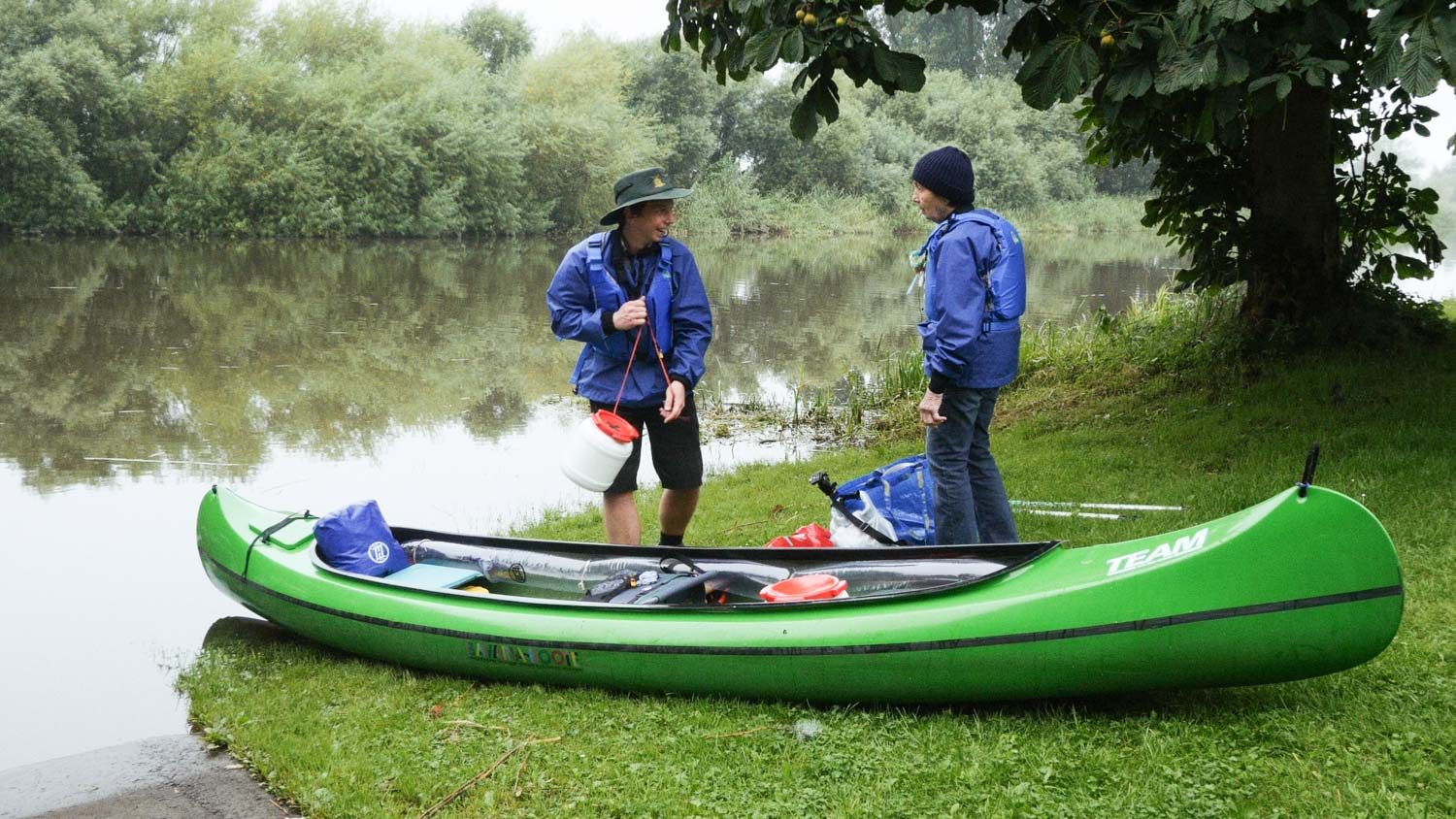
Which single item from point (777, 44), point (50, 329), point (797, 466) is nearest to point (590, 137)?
point (50, 329)

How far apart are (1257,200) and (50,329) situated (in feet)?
41.0

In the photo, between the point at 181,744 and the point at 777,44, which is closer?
the point at 181,744

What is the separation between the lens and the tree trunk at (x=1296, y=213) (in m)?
7.17

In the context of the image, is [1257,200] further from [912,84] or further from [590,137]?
[590,137]

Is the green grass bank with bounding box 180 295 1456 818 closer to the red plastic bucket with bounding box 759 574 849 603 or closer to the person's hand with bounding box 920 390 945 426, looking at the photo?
the red plastic bucket with bounding box 759 574 849 603

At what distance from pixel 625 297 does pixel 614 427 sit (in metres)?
0.52

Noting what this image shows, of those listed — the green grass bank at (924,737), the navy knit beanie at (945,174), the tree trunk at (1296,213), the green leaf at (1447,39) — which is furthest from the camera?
the tree trunk at (1296,213)

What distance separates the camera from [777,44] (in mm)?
Result: 4523

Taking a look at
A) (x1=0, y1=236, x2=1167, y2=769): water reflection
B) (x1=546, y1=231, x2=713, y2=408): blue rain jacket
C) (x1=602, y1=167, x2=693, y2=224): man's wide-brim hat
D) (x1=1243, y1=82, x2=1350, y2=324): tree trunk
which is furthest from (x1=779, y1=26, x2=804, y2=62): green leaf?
(x1=1243, y1=82, x2=1350, y2=324): tree trunk

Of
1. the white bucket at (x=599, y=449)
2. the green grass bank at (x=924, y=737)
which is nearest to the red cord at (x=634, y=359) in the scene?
the white bucket at (x=599, y=449)

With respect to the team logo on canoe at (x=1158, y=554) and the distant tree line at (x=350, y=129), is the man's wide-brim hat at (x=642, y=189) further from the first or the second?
the distant tree line at (x=350, y=129)

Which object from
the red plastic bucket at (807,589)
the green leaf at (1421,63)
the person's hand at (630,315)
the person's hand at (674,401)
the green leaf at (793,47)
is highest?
the green leaf at (793,47)

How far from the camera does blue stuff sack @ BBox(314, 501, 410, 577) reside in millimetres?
4633

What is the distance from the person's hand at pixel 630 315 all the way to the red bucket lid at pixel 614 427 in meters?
0.35
